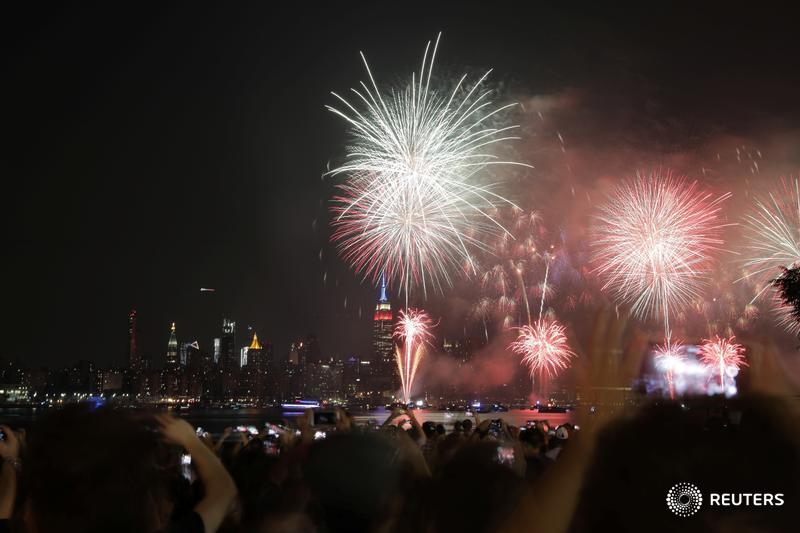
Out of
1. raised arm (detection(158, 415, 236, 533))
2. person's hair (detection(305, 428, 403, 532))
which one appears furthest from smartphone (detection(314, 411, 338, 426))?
person's hair (detection(305, 428, 403, 532))

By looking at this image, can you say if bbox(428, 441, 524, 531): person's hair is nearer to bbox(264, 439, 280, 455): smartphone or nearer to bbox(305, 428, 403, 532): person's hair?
bbox(305, 428, 403, 532): person's hair

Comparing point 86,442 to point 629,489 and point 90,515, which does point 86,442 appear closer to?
point 90,515

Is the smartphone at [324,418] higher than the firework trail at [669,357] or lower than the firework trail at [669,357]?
lower

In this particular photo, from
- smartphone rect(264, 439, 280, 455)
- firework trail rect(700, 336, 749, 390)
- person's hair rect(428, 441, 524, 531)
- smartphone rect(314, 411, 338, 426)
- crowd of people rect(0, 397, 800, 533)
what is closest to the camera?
person's hair rect(428, 441, 524, 531)

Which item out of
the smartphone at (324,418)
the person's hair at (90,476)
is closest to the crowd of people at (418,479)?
the person's hair at (90,476)

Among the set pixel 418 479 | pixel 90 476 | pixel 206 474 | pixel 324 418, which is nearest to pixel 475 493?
pixel 418 479

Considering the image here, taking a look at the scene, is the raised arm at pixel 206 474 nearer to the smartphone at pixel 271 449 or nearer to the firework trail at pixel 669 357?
the smartphone at pixel 271 449

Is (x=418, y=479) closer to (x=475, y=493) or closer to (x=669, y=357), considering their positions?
(x=475, y=493)
